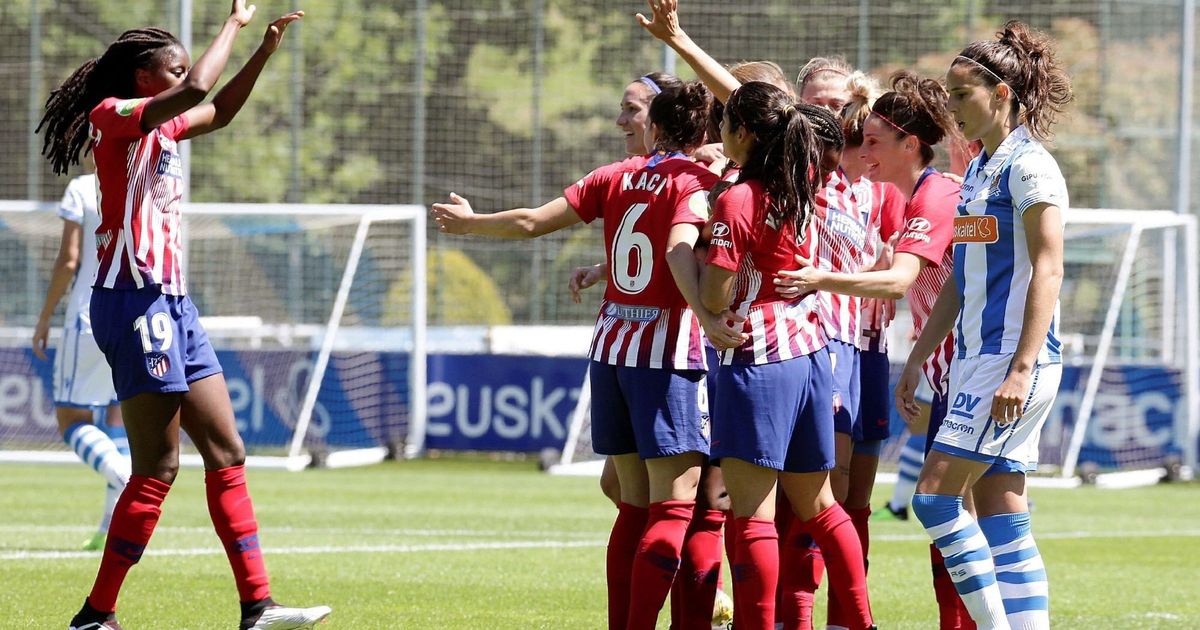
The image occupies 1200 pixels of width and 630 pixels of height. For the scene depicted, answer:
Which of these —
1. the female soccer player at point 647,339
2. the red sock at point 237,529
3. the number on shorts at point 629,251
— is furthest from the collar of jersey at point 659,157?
the red sock at point 237,529

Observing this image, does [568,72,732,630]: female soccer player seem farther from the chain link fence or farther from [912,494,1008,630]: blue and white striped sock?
the chain link fence


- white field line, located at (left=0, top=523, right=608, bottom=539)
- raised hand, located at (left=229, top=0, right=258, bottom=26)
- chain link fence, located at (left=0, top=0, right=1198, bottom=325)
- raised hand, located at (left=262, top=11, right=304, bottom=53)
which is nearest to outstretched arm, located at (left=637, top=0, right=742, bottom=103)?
raised hand, located at (left=262, top=11, right=304, bottom=53)

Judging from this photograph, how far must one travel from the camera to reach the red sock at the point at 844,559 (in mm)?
4988

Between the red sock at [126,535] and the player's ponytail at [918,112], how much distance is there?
2865mm

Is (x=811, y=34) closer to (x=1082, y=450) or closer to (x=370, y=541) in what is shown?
(x=1082, y=450)

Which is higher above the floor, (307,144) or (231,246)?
(307,144)

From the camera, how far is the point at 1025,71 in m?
4.79

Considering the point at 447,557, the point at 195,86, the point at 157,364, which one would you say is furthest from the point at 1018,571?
the point at 447,557

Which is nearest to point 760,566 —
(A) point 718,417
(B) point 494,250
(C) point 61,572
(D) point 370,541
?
(A) point 718,417

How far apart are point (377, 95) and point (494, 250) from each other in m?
2.61

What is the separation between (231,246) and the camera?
58.8 ft

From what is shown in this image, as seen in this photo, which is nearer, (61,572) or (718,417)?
(718,417)

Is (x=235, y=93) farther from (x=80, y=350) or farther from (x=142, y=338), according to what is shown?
(x=80, y=350)

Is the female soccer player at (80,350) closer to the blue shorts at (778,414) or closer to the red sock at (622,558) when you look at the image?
the red sock at (622,558)
